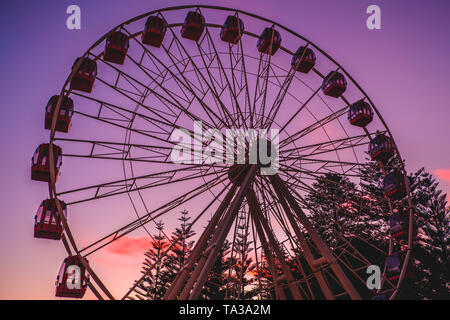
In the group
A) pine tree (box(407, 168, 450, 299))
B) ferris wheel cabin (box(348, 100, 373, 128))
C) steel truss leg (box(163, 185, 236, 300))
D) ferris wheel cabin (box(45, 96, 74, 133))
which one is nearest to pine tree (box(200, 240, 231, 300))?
pine tree (box(407, 168, 450, 299))

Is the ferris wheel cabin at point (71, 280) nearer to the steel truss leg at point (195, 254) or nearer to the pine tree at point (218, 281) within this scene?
the steel truss leg at point (195, 254)

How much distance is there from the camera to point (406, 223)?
1141cm

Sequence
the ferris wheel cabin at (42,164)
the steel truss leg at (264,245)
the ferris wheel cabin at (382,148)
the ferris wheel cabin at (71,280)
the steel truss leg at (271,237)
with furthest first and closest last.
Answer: the ferris wheel cabin at (382,148)
the steel truss leg at (264,245)
the steel truss leg at (271,237)
the ferris wheel cabin at (42,164)
the ferris wheel cabin at (71,280)

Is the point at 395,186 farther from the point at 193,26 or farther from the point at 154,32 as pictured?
the point at 154,32

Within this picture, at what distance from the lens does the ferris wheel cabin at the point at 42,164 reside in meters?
9.08

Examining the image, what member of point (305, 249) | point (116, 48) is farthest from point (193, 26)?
point (305, 249)

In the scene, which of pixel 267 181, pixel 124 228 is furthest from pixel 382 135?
pixel 124 228

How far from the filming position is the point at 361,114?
492 inches

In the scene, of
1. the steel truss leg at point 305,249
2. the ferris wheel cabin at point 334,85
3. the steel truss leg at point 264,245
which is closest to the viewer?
the steel truss leg at point 305,249

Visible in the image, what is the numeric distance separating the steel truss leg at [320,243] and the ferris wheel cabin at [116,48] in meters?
5.93

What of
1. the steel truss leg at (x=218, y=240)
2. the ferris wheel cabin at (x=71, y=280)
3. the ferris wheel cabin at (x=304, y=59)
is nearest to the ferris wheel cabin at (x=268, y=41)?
the ferris wheel cabin at (x=304, y=59)

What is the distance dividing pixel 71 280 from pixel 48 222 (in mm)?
1516
